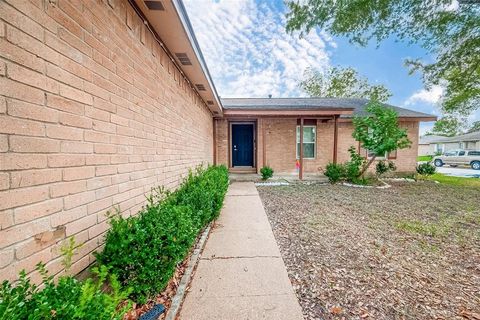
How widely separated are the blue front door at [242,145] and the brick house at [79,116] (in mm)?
7460

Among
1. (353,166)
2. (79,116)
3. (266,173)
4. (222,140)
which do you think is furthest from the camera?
(222,140)

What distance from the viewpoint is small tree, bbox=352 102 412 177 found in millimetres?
7539

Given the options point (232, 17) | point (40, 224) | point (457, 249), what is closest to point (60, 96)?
point (40, 224)

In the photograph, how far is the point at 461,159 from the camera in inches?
739

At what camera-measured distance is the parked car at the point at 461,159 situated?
1738 centimetres

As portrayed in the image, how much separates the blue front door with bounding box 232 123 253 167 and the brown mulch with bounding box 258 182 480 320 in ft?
18.7

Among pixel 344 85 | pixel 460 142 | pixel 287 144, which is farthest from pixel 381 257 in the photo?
pixel 460 142

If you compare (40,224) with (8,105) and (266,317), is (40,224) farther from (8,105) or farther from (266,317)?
(266,317)

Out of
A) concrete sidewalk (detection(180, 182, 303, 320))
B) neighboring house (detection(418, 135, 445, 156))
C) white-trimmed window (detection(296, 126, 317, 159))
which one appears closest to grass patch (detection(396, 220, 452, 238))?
concrete sidewalk (detection(180, 182, 303, 320))

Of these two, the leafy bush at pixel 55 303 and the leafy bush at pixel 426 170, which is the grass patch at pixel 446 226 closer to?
the leafy bush at pixel 55 303

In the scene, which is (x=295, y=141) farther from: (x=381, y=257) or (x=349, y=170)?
(x=381, y=257)

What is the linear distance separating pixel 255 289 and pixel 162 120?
2.68 meters

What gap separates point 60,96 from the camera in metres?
1.34

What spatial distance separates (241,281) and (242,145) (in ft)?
29.8
